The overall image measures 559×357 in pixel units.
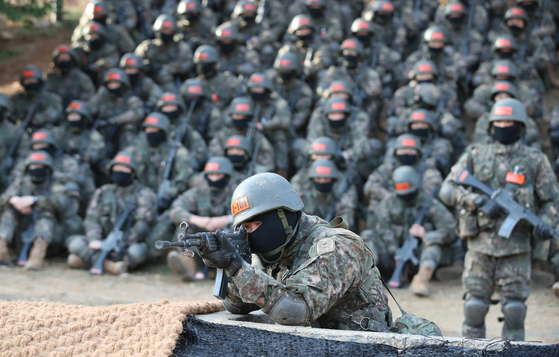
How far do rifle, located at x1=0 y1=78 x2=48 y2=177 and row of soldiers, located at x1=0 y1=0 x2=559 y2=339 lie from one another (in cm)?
4

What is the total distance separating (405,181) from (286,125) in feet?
9.10

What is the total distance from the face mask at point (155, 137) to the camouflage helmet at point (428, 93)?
442 cm

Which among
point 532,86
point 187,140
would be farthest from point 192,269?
point 532,86

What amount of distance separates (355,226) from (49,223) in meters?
4.50

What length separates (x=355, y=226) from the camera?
326 inches

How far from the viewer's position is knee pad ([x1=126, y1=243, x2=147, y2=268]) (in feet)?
25.1

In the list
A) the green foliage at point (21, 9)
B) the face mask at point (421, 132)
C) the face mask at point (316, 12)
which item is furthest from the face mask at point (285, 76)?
the green foliage at point (21, 9)

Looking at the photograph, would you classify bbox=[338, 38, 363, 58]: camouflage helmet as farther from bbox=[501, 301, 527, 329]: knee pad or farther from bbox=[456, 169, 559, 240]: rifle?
bbox=[501, 301, 527, 329]: knee pad

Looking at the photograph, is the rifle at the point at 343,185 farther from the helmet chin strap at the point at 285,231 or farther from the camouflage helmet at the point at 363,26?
the helmet chin strap at the point at 285,231

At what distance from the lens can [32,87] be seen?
10.0 meters

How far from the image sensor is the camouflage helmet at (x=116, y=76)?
9.98m

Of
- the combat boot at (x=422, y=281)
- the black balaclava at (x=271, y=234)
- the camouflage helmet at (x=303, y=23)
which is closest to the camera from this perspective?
the black balaclava at (x=271, y=234)

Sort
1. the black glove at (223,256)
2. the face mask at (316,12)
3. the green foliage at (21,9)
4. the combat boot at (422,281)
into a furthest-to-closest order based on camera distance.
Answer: the face mask at (316,12) < the green foliage at (21,9) < the combat boot at (422,281) < the black glove at (223,256)

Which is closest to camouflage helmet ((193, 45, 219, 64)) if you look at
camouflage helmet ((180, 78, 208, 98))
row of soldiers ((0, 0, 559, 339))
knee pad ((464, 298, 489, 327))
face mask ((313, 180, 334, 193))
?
row of soldiers ((0, 0, 559, 339))
